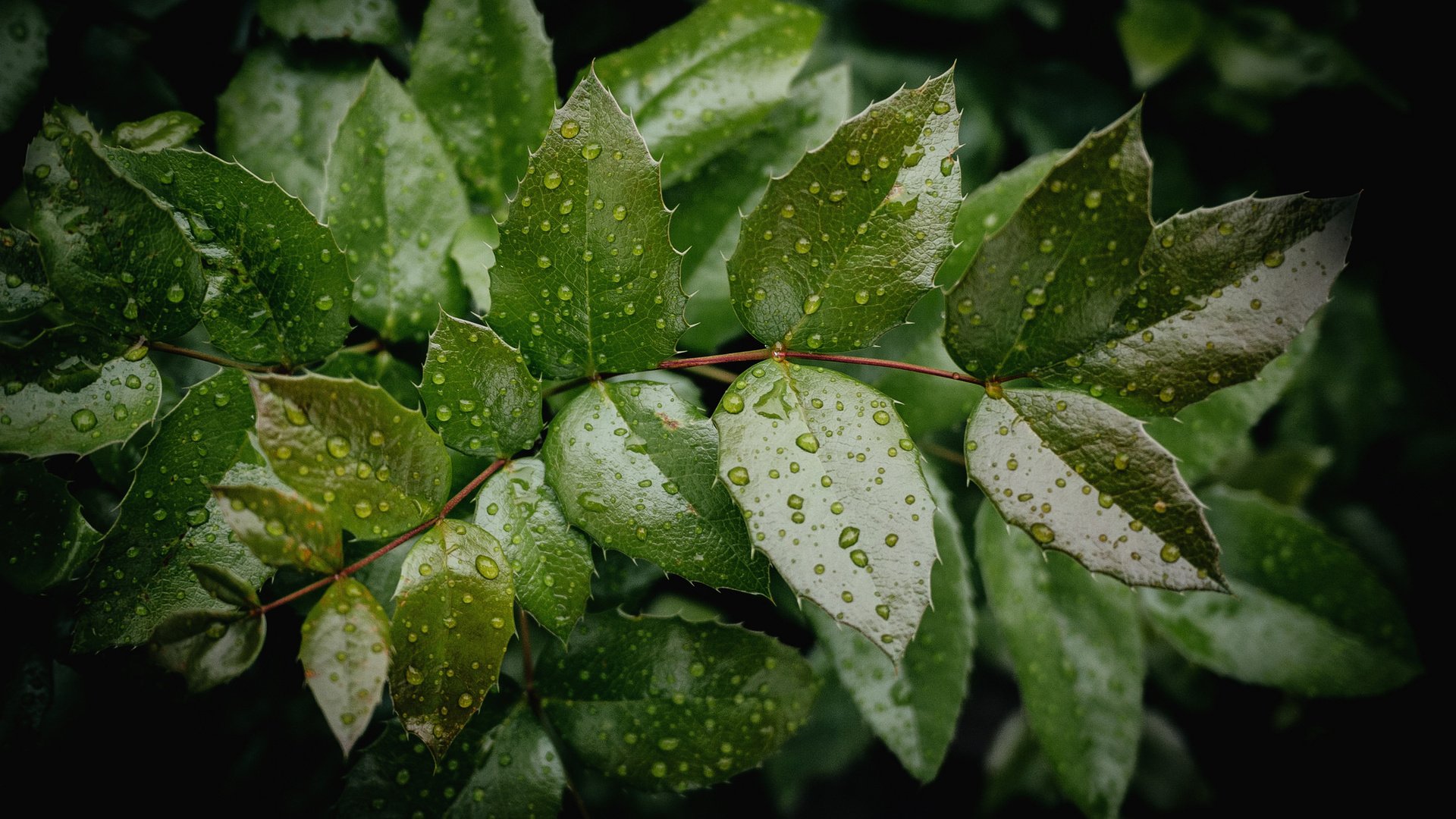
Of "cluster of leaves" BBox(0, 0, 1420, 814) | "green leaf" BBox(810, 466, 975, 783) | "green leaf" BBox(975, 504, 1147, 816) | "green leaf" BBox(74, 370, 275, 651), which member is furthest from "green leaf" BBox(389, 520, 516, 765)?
"green leaf" BBox(975, 504, 1147, 816)

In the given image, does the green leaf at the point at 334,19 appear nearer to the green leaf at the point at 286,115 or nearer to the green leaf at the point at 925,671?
the green leaf at the point at 286,115

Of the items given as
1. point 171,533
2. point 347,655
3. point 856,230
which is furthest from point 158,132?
point 856,230

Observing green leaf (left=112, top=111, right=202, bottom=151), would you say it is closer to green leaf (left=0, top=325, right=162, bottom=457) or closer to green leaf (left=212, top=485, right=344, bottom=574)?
green leaf (left=0, top=325, right=162, bottom=457)

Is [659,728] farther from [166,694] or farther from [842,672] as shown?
[166,694]

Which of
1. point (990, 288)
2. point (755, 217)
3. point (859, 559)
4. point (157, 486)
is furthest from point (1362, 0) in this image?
point (157, 486)

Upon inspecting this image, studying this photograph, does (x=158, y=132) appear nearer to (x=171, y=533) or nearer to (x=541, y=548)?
(x=171, y=533)

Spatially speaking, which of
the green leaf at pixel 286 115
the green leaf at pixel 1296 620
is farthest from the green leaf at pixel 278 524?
the green leaf at pixel 1296 620
